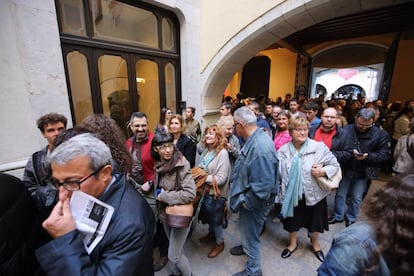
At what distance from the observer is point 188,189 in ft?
5.74

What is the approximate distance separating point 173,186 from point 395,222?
1.50 m

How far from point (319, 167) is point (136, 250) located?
6.29 feet

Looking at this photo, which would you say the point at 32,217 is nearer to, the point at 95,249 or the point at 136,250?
the point at 95,249

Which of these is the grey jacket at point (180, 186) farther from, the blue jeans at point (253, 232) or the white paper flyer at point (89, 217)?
the white paper flyer at point (89, 217)

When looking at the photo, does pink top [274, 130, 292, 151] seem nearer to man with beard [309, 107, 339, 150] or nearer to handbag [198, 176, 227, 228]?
man with beard [309, 107, 339, 150]

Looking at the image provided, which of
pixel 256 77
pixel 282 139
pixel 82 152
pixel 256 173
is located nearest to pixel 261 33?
pixel 282 139

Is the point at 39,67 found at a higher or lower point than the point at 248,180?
higher

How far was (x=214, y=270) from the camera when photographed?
2207mm

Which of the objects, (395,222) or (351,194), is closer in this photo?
(395,222)

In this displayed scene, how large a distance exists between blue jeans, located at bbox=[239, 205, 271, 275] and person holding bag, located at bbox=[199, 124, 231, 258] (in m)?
0.36

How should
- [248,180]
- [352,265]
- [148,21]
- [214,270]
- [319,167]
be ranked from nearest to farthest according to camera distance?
[352,265] < [248,180] < [319,167] < [214,270] < [148,21]

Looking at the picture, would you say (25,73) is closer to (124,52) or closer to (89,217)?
(124,52)

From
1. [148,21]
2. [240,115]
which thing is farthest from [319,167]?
[148,21]

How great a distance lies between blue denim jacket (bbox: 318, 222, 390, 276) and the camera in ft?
2.29
